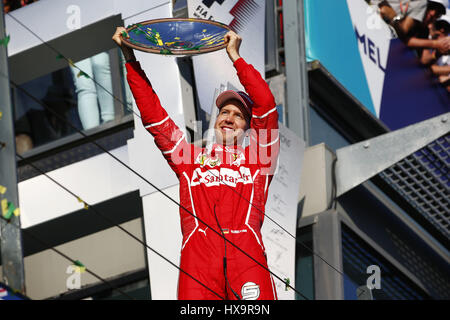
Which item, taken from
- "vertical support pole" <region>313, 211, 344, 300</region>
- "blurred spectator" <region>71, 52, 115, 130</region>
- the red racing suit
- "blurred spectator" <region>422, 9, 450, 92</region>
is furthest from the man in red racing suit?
"blurred spectator" <region>422, 9, 450, 92</region>

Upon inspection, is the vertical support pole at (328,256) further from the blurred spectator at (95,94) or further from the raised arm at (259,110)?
the raised arm at (259,110)

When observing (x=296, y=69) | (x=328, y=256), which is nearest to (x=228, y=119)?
(x=328, y=256)

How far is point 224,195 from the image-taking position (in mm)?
9539

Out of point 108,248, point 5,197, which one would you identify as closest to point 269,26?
point 108,248

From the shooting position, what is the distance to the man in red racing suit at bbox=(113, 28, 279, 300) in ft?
30.3

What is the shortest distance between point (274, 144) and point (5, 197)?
2.30 metres

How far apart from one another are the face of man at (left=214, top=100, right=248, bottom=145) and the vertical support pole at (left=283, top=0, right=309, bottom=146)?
3875 millimetres

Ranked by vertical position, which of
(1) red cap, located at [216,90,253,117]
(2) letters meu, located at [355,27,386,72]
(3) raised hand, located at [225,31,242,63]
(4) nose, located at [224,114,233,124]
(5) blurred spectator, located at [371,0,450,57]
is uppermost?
(5) blurred spectator, located at [371,0,450,57]

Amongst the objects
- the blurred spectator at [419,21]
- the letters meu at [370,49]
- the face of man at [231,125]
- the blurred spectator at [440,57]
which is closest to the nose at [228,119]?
the face of man at [231,125]

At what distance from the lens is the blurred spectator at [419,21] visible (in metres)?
Result: 16.6

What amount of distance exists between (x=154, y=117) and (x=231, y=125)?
1.92 ft

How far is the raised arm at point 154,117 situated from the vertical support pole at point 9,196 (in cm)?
126

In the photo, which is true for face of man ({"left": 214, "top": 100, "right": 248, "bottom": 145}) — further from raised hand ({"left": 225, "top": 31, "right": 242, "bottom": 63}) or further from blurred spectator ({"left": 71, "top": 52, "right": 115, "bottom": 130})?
blurred spectator ({"left": 71, "top": 52, "right": 115, "bottom": 130})
